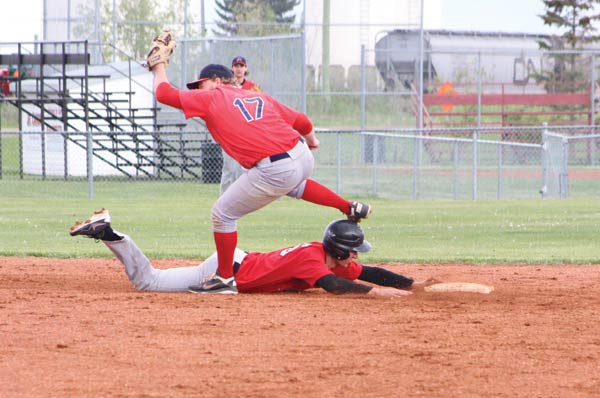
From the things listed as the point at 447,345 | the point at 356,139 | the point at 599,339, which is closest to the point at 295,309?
the point at 447,345

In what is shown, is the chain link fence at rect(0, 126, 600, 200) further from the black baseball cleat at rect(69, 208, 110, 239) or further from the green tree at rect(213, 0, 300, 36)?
the black baseball cleat at rect(69, 208, 110, 239)

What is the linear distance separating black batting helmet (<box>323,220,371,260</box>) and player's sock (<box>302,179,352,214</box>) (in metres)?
0.26

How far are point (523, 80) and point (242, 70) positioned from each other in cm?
2777

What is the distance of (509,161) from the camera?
3156 cm

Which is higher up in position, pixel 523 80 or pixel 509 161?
pixel 523 80

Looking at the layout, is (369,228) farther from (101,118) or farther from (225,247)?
(101,118)

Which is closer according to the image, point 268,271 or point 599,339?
point 599,339

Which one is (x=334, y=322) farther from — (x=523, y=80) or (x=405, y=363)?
(x=523, y=80)

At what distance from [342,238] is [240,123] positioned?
1.10 meters

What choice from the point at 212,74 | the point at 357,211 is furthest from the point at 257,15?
the point at 357,211

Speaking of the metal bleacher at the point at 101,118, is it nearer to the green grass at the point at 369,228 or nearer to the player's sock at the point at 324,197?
the green grass at the point at 369,228

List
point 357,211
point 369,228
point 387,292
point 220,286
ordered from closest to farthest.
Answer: point 387,292 → point 220,286 → point 357,211 → point 369,228

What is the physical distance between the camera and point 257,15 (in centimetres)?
3322

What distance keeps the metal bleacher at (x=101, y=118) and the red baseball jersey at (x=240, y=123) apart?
1517cm
